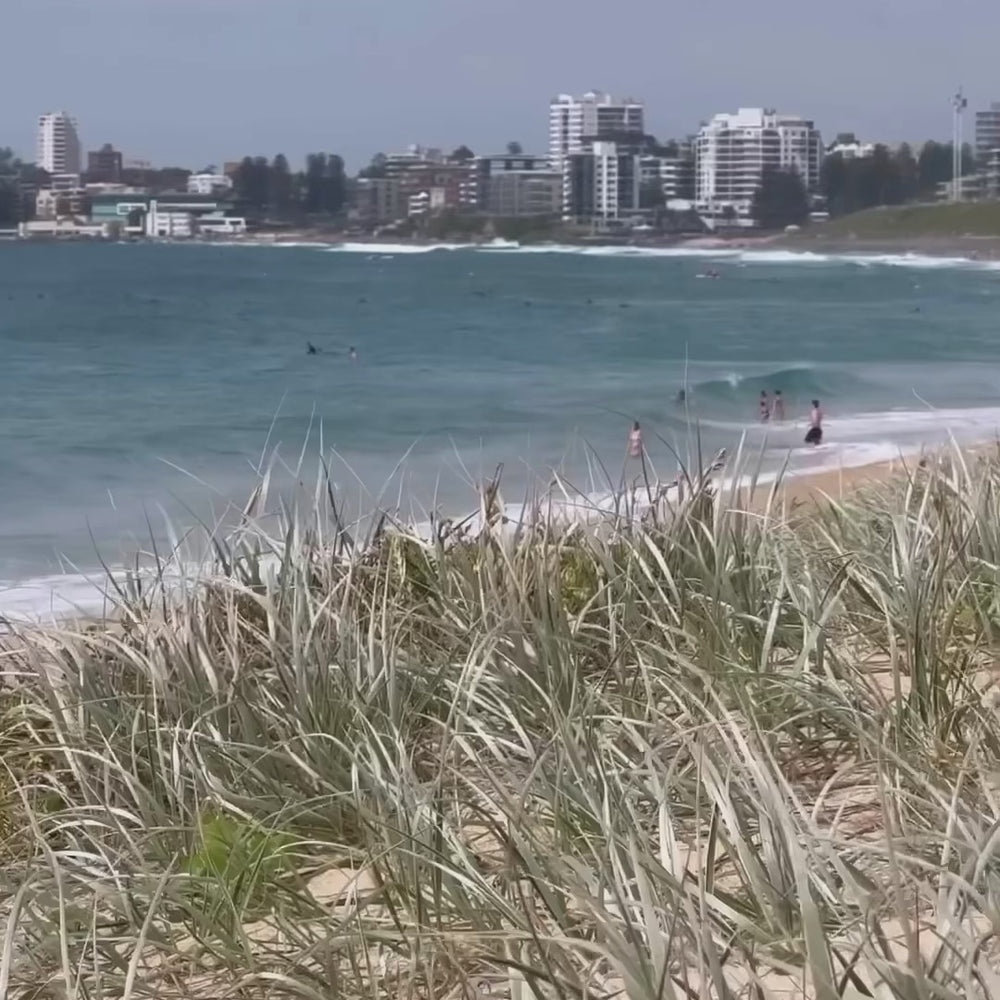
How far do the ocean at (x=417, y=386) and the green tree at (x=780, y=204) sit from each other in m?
65.6

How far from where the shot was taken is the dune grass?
225 cm

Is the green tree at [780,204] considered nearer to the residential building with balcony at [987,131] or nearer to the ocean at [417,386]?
the residential building with balcony at [987,131]

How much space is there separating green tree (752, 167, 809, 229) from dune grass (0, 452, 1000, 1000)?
488 feet

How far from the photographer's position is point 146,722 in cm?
333

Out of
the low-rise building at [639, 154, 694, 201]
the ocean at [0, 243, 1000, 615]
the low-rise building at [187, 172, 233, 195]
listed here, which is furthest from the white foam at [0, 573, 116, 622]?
the low-rise building at [187, 172, 233, 195]

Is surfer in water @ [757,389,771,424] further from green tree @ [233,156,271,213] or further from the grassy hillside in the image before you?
green tree @ [233,156,271,213]

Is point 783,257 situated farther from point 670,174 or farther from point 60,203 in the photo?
point 60,203

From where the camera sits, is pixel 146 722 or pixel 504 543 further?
pixel 504 543

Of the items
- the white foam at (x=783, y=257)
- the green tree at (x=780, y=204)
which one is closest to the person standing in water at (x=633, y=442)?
the white foam at (x=783, y=257)

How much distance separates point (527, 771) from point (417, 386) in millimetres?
29516

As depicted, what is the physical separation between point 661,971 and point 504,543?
2.28 meters

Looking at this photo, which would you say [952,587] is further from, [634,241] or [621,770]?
[634,241]

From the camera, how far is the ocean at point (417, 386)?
1348 cm

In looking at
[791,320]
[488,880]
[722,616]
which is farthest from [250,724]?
[791,320]
